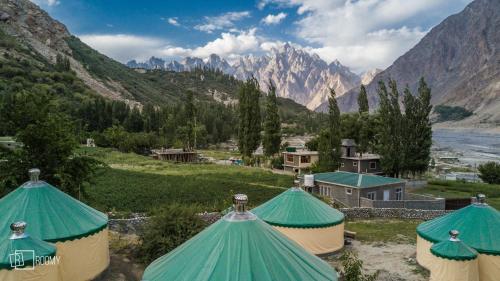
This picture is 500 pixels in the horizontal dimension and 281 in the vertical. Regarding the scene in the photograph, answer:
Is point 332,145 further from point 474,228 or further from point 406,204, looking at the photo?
point 474,228

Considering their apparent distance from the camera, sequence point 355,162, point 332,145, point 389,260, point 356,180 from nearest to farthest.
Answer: point 389,260, point 356,180, point 332,145, point 355,162

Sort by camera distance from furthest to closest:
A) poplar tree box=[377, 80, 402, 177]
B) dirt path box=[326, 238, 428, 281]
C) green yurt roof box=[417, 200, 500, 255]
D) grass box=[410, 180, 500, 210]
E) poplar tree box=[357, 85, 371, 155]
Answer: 1. poplar tree box=[357, 85, 371, 155]
2. poplar tree box=[377, 80, 402, 177]
3. grass box=[410, 180, 500, 210]
4. dirt path box=[326, 238, 428, 281]
5. green yurt roof box=[417, 200, 500, 255]

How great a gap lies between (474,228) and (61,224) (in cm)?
1400

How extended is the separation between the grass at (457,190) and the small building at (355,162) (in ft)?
15.7

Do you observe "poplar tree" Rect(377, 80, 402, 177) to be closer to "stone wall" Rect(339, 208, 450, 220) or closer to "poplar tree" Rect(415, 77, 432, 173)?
"poplar tree" Rect(415, 77, 432, 173)

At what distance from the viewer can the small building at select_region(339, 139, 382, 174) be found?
140 feet

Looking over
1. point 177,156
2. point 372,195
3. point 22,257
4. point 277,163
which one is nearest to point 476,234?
point 22,257

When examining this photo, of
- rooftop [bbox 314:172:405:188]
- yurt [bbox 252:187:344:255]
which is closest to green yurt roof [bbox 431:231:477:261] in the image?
yurt [bbox 252:187:344:255]

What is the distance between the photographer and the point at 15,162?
16.8 metres

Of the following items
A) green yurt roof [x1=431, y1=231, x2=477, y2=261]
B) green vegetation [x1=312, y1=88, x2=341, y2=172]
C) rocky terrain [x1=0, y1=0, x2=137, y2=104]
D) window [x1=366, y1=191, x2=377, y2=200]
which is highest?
rocky terrain [x1=0, y1=0, x2=137, y2=104]

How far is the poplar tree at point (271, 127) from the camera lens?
55000 mm

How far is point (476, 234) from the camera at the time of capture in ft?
48.2

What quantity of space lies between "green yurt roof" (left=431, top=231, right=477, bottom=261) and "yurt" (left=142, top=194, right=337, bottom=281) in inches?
249

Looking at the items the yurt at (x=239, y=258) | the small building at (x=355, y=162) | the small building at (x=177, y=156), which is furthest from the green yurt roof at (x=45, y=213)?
the small building at (x=177, y=156)
